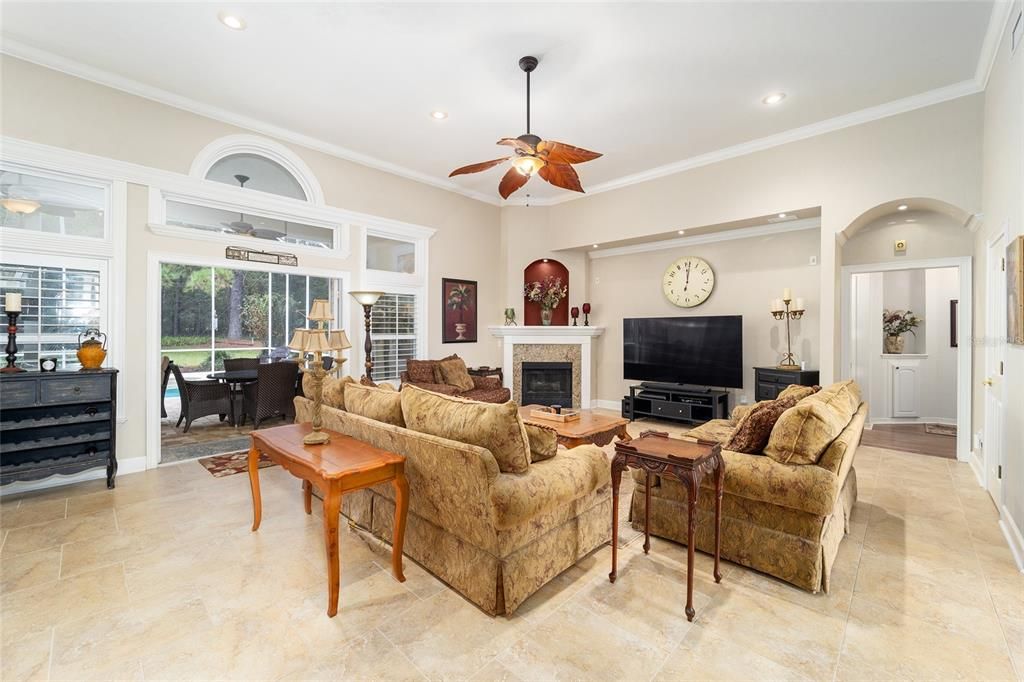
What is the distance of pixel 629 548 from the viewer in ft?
8.77

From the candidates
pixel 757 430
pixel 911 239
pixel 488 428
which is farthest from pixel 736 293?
pixel 488 428

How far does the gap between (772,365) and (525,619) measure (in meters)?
5.01

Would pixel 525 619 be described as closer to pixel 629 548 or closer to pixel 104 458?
pixel 629 548

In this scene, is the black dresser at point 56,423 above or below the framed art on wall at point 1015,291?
below

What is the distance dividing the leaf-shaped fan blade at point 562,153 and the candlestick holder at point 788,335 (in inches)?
130

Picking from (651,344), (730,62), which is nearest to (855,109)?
(730,62)

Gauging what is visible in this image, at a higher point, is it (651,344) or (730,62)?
(730,62)

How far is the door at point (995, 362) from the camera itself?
3219mm

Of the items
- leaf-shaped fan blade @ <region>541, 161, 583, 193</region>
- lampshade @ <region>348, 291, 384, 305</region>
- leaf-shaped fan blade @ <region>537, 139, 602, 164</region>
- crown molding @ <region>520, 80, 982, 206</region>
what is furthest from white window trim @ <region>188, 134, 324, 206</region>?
crown molding @ <region>520, 80, 982, 206</region>

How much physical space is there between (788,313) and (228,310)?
276 inches

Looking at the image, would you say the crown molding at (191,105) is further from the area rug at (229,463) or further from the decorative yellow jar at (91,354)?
the area rug at (229,463)

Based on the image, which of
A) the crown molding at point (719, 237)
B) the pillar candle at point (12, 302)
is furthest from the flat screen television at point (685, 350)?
the pillar candle at point (12, 302)

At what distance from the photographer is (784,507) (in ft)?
7.52

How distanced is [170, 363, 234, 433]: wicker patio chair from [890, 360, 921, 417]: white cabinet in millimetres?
8925
